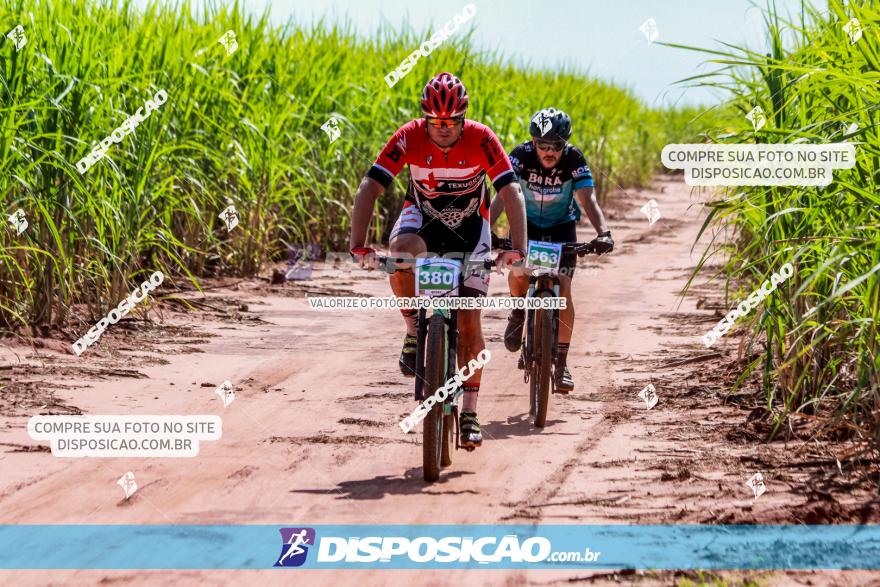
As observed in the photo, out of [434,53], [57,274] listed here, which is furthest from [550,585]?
[434,53]

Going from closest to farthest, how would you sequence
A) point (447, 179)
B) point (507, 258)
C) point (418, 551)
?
point (418, 551)
point (507, 258)
point (447, 179)

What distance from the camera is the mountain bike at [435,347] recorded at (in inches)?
228

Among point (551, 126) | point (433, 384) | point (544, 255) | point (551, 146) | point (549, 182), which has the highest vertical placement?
point (551, 126)

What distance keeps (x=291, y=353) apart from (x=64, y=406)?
8.14ft

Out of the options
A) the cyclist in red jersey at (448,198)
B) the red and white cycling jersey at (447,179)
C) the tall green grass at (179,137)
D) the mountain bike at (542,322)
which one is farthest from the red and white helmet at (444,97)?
the tall green grass at (179,137)

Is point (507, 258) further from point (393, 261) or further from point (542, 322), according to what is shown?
point (542, 322)

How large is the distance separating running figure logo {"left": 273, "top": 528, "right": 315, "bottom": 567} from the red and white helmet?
6.97 feet

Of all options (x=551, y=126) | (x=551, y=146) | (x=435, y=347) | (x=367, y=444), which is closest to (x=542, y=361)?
(x=367, y=444)

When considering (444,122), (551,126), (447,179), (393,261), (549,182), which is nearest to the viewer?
(393,261)

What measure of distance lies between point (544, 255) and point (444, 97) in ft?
5.48

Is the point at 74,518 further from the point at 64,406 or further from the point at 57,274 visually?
the point at 57,274

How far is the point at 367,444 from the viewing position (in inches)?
264

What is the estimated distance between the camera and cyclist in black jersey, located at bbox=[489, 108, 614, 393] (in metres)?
7.57

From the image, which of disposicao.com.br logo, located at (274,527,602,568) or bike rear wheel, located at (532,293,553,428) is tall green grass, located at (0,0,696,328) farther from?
disposicao.com.br logo, located at (274,527,602,568)
